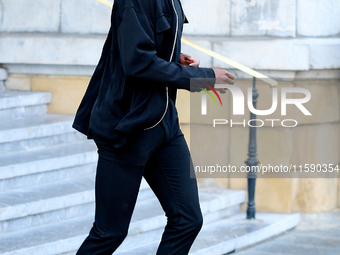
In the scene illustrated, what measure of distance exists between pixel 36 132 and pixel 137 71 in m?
2.77

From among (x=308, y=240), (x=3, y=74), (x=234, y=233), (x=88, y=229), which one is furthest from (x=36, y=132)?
(x=308, y=240)

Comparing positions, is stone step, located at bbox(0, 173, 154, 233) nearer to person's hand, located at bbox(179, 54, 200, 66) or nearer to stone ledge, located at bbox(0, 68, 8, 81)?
stone ledge, located at bbox(0, 68, 8, 81)

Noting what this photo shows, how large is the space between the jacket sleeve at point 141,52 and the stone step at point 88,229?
1700 millimetres

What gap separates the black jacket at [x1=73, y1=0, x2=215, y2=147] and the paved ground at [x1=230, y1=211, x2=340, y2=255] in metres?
2.17

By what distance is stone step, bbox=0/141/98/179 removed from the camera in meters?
4.46

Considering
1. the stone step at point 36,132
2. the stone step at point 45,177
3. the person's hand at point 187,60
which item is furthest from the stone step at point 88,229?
the person's hand at point 187,60

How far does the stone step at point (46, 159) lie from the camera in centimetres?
446

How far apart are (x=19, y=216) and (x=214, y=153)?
1940 mm

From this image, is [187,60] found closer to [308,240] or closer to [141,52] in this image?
[141,52]

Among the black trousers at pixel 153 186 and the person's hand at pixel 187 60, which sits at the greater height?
the person's hand at pixel 187 60

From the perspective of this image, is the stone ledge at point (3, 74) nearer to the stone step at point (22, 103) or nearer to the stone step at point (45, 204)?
the stone step at point (22, 103)

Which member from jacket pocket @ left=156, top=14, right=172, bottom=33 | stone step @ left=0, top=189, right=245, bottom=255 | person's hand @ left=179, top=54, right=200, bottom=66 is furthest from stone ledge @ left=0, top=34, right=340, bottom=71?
jacket pocket @ left=156, top=14, right=172, bottom=33

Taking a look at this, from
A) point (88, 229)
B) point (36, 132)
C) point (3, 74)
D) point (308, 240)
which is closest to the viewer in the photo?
point (88, 229)

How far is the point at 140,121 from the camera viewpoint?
102 inches
